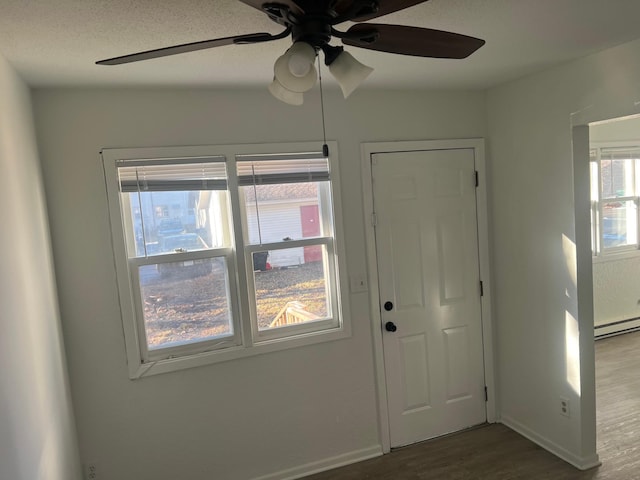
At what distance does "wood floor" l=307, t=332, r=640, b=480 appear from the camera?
2781 millimetres

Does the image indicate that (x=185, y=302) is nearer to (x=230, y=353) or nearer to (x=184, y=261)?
(x=184, y=261)

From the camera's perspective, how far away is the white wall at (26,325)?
58.6 inches

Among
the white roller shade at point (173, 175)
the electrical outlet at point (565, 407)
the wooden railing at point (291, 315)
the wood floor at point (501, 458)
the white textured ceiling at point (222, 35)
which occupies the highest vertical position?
the white textured ceiling at point (222, 35)

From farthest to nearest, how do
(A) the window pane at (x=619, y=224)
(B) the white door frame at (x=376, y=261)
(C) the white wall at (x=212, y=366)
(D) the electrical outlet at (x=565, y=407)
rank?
1. (A) the window pane at (x=619, y=224)
2. (B) the white door frame at (x=376, y=261)
3. (D) the electrical outlet at (x=565, y=407)
4. (C) the white wall at (x=212, y=366)

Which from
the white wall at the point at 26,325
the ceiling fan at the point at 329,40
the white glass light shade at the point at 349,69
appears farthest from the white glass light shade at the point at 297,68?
the white wall at the point at 26,325

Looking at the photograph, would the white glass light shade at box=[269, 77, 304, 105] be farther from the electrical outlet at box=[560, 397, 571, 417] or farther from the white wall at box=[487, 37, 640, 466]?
the electrical outlet at box=[560, 397, 571, 417]

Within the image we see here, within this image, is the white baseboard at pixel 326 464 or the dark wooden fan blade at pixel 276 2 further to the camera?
the white baseboard at pixel 326 464

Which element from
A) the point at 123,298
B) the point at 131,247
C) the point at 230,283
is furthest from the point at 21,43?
the point at 230,283

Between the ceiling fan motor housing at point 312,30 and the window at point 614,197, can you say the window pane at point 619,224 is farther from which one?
the ceiling fan motor housing at point 312,30

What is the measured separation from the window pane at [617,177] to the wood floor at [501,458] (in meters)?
2.34

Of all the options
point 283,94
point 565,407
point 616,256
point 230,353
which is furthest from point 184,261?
point 616,256

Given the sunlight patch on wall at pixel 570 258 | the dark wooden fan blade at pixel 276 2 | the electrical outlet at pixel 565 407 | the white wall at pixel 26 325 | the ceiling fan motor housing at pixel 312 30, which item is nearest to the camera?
the dark wooden fan blade at pixel 276 2

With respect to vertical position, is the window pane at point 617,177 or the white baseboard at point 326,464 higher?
the window pane at point 617,177

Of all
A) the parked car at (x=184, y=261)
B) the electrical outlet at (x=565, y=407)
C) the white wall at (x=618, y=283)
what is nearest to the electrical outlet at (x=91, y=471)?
the parked car at (x=184, y=261)
